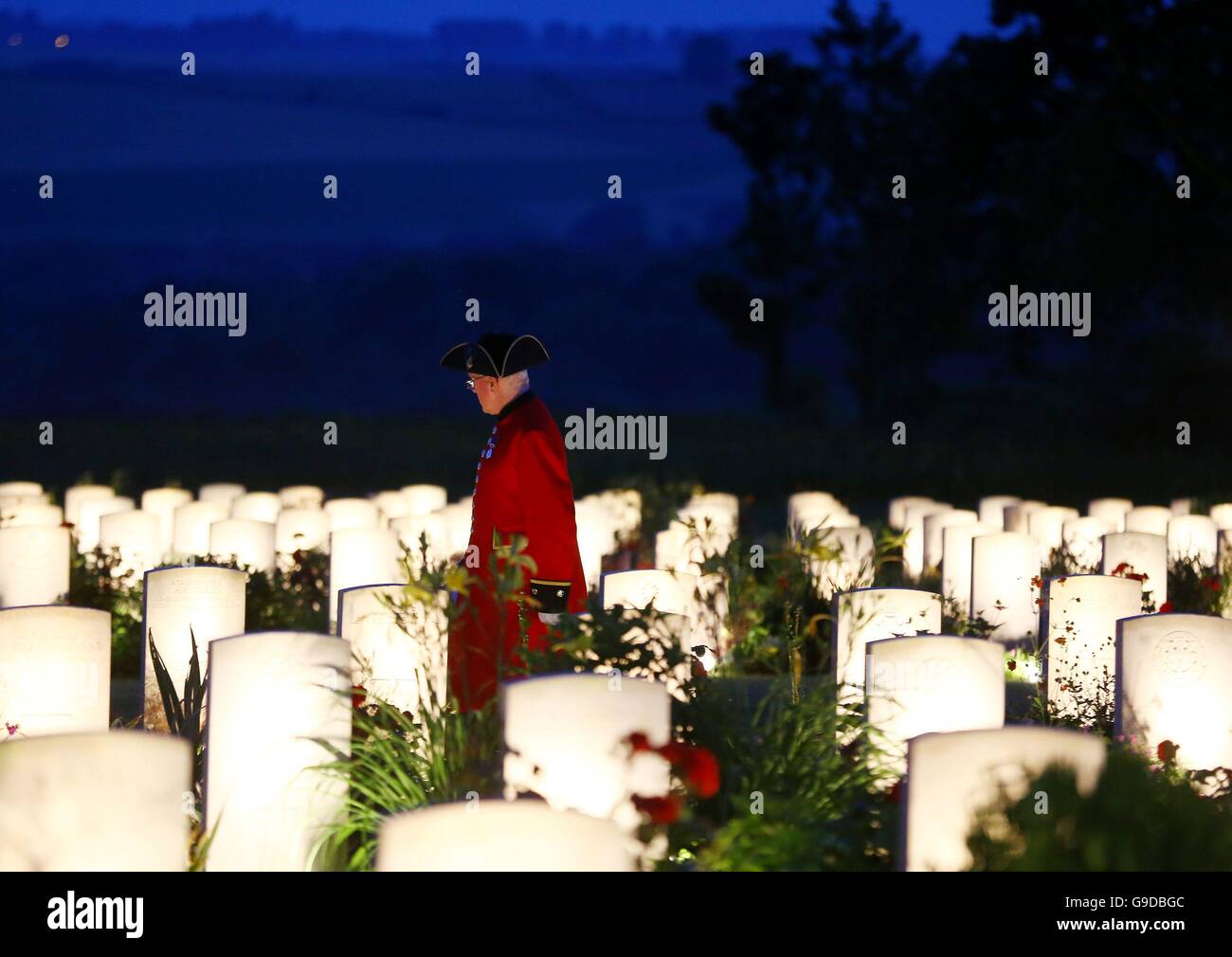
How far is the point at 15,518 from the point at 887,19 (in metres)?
44.5

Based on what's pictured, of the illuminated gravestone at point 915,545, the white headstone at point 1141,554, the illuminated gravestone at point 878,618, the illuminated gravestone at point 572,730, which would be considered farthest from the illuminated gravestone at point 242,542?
the illuminated gravestone at point 572,730

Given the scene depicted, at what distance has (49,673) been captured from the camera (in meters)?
5.68

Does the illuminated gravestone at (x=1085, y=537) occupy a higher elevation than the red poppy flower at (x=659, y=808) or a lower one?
higher

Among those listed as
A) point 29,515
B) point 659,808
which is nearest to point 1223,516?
point 29,515

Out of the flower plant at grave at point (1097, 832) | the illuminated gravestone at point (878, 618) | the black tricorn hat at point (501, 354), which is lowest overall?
the flower plant at grave at point (1097, 832)

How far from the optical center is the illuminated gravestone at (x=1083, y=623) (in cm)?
789

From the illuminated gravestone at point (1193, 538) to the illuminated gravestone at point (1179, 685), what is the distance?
6.85 metres

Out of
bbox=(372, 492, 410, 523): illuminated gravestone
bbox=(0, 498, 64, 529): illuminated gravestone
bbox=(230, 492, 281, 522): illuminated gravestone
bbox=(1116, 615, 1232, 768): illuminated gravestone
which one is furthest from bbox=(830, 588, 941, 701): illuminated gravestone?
bbox=(372, 492, 410, 523): illuminated gravestone

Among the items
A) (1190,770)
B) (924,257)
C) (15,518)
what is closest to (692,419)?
(924,257)

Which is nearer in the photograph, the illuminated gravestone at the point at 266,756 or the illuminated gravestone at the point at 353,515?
the illuminated gravestone at the point at 266,756

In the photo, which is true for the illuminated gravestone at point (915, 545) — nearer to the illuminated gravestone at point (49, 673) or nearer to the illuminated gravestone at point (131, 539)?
the illuminated gravestone at point (131, 539)

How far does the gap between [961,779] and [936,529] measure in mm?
9249

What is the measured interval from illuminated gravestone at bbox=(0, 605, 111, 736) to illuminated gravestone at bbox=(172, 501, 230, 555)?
682 cm
